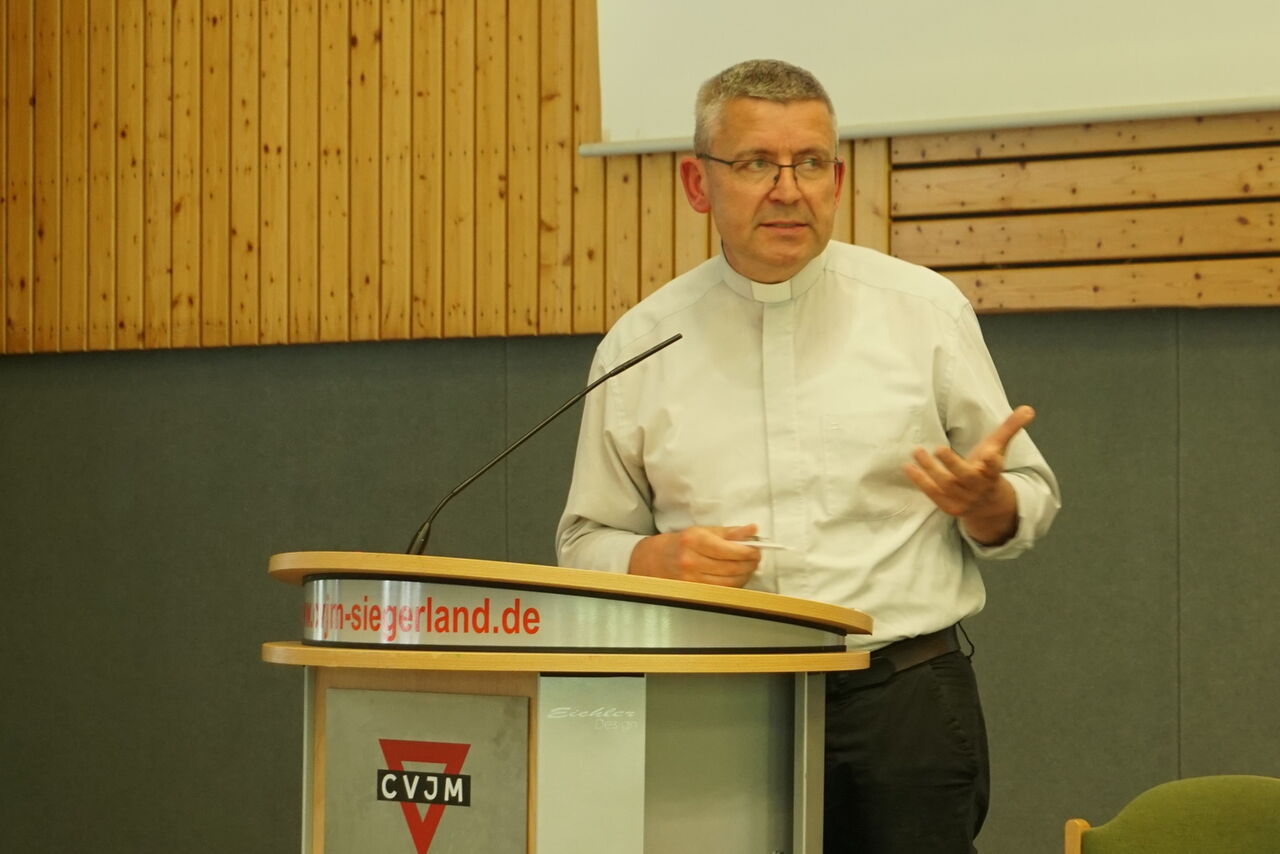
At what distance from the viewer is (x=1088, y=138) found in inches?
164

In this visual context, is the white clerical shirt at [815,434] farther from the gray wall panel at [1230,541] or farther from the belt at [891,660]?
the gray wall panel at [1230,541]

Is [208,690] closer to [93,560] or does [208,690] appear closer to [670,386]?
[93,560]

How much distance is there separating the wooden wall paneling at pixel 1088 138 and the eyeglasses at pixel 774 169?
6.96ft

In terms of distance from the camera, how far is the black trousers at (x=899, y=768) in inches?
82.0

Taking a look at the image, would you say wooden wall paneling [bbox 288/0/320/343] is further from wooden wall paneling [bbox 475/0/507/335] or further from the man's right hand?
the man's right hand

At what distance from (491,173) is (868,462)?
2965mm

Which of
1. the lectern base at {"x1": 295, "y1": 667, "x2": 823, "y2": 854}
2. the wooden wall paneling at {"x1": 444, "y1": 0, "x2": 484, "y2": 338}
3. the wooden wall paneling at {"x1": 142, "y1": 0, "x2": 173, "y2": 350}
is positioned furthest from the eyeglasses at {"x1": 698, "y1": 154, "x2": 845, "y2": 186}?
the wooden wall paneling at {"x1": 142, "y1": 0, "x2": 173, "y2": 350}

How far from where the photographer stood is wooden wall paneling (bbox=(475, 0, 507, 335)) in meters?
4.87

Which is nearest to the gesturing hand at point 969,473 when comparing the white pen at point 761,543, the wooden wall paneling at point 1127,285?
the white pen at point 761,543

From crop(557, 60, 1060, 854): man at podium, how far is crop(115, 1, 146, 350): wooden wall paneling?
341cm

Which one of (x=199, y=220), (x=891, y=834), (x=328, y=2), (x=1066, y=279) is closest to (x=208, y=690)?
(x=199, y=220)

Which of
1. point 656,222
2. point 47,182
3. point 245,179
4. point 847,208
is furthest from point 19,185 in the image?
point 847,208

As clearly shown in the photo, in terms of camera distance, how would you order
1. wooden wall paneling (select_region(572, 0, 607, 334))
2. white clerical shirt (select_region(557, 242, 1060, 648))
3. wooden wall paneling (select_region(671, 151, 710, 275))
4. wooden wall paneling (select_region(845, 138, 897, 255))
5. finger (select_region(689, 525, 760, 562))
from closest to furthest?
finger (select_region(689, 525, 760, 562)) < white clerical shirt (select_region(557, 242, 1060, 648)) < wooden wall paneling (select_region(845, 138, 897, 255)) < wooden wall paneling (select_region(671, 151, 710, 275)) < wooden wall paneling (select_region(572, 0, 607, 334))

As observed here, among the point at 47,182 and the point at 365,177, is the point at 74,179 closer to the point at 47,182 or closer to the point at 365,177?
the point at 47,182
